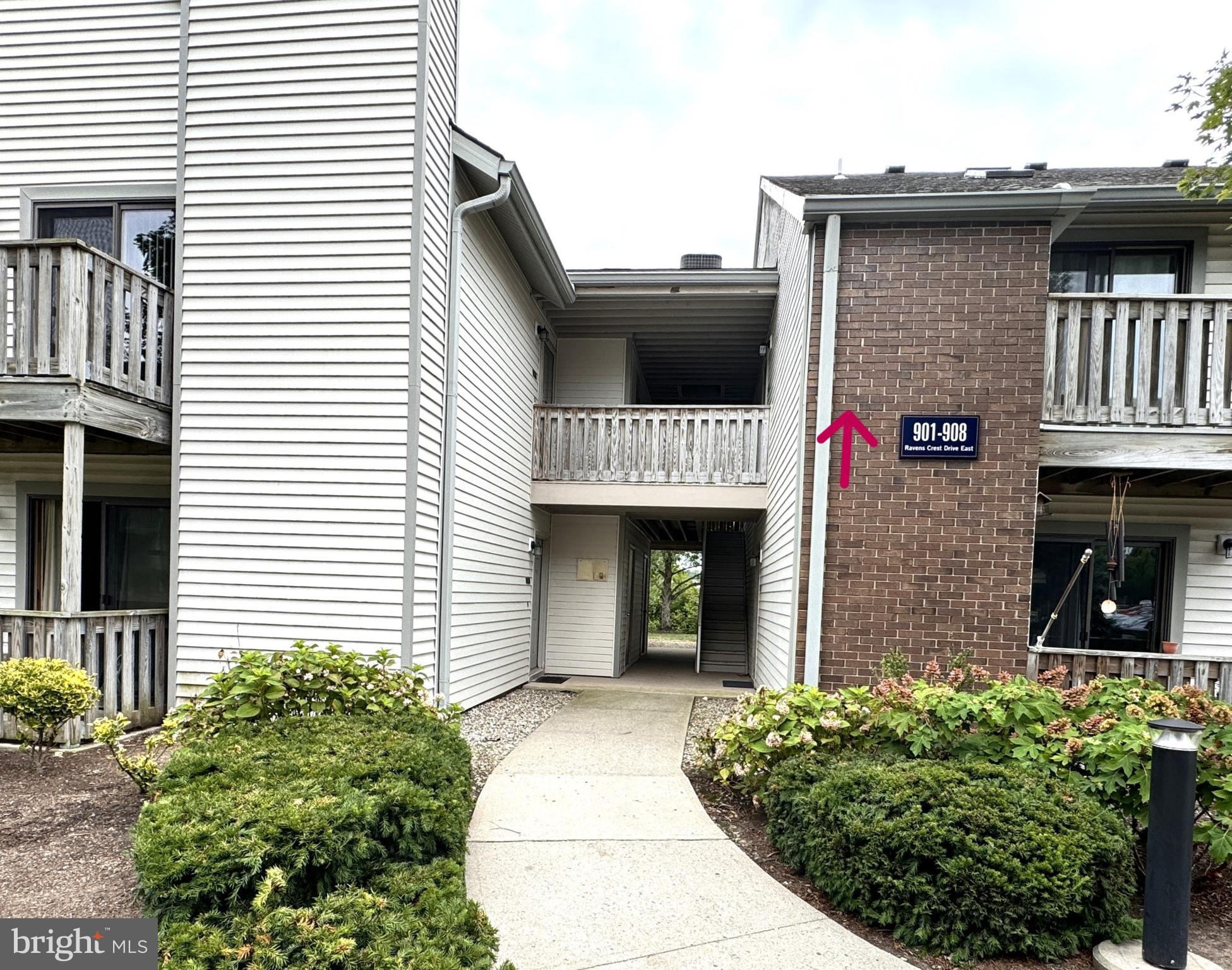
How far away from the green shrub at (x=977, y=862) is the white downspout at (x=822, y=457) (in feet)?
7.70

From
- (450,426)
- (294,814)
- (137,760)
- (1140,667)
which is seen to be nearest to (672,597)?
(450,426)

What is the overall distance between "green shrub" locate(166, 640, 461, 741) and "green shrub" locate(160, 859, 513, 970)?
203 cm

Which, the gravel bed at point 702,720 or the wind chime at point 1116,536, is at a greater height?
the wind chime at point 1116,536

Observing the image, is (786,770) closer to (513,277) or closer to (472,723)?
(472,723)

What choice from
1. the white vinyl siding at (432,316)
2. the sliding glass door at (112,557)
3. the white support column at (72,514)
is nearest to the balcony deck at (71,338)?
the white support column at (72,514)

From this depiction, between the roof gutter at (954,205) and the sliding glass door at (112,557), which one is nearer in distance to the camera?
the roof gutter at (954,205)

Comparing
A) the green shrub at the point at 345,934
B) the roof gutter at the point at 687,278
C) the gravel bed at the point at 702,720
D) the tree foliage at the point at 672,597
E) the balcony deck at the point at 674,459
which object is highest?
the roof gutter at the point at 687,278

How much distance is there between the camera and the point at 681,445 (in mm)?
10109

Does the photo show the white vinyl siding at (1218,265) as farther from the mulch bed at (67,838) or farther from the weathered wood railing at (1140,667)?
the mulch bed at (67,838)

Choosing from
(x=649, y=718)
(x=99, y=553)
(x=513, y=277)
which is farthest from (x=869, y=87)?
(x=99, y=553)

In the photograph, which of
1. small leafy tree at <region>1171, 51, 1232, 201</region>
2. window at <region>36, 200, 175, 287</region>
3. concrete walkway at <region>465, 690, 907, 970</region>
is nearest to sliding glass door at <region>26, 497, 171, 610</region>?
window at <region>36, 200, 175, 287</region>

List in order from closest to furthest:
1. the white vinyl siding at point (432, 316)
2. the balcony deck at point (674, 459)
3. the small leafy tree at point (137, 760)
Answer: the small leafy tree at point (137, 760)
the white vinyl siding at point (432, 316)
the balcony deck at point (674, 459)

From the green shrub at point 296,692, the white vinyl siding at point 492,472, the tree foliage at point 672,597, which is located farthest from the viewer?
the tree foliage at point 672,597

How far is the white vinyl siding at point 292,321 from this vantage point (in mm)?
6609
